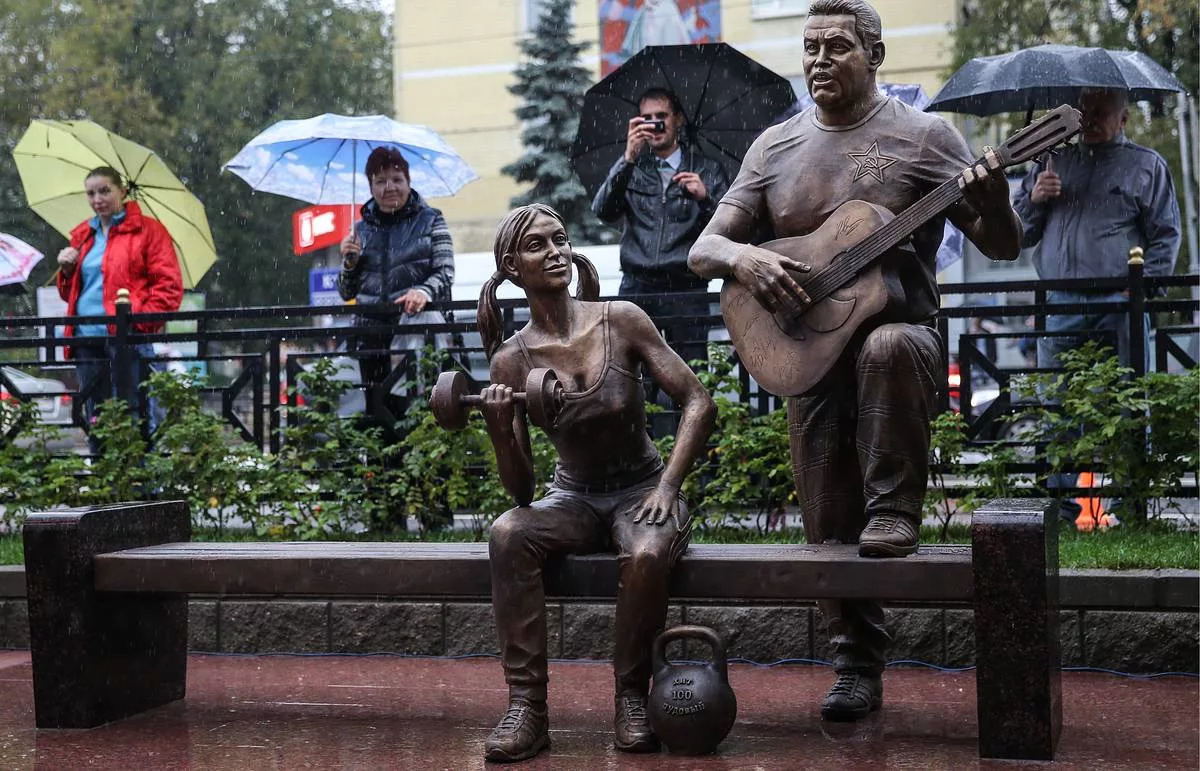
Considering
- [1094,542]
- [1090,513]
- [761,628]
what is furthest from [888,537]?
[1090,513]

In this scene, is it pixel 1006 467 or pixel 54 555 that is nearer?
pixel 54 555

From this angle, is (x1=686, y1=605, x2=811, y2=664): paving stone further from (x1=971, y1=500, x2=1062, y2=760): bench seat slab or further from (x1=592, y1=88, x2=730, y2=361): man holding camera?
(x1=592, y1=88, x2=730, y2=361): man holding camera

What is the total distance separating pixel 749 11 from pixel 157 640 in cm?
2840

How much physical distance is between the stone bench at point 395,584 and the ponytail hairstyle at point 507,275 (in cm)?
80

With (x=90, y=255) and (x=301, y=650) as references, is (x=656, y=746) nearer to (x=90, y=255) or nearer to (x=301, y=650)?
(x=301, y=650)

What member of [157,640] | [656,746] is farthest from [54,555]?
[656,746]

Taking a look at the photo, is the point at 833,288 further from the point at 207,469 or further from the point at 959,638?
the point at 207,469

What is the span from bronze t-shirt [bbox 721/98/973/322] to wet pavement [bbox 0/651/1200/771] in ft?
4.85

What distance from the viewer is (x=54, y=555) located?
18.9 ft

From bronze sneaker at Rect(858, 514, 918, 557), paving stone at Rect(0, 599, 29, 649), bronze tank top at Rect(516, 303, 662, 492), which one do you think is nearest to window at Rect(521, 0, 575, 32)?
paving stone at Rect(0, 599, 29, 649)

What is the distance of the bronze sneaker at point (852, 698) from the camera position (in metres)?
5.52

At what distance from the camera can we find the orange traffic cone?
8.11 meters

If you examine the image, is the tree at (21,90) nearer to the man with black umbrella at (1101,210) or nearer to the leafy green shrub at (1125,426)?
the man with black umbrella at (1101,210)

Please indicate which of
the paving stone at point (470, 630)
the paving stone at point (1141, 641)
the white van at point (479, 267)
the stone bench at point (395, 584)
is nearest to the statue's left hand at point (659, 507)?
the stone bench at point (395, 584)
